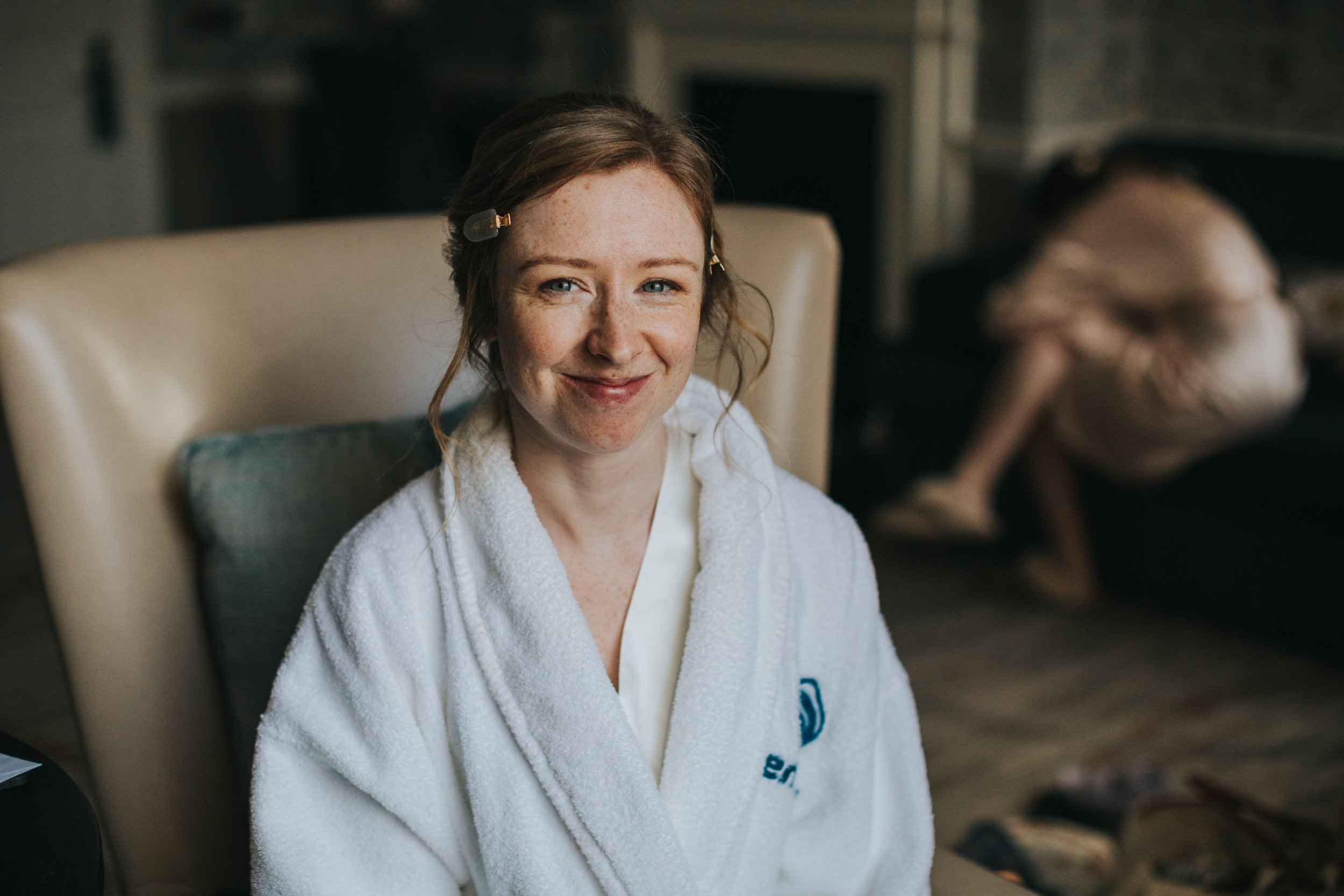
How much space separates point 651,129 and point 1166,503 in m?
2.02

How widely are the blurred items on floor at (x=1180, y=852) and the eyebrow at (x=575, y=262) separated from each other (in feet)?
3.08

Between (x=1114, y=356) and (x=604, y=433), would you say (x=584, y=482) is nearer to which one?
(x=604, y=433)

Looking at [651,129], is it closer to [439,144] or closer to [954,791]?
[954,791]

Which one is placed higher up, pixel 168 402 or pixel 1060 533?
pixel 168 402

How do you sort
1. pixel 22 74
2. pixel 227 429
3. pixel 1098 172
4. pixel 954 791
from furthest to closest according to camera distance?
pixel 22 74
pixel 1098 172
pixel 954 791
pixel 227 429

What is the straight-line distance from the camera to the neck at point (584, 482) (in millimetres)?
1014

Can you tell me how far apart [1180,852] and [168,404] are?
1335 mm

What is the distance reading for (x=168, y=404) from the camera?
1.12m

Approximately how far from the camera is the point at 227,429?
1.16 m

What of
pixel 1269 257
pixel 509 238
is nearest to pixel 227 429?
pixel 509 238

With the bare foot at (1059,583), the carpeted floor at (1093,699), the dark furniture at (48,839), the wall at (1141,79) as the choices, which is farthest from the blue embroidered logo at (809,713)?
the wall at (1141,79)

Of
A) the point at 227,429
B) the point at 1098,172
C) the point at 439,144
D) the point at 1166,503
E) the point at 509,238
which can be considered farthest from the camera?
the point at 439,144

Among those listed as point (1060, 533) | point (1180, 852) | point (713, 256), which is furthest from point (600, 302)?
point (1060, 533)

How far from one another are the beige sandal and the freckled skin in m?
1.84
